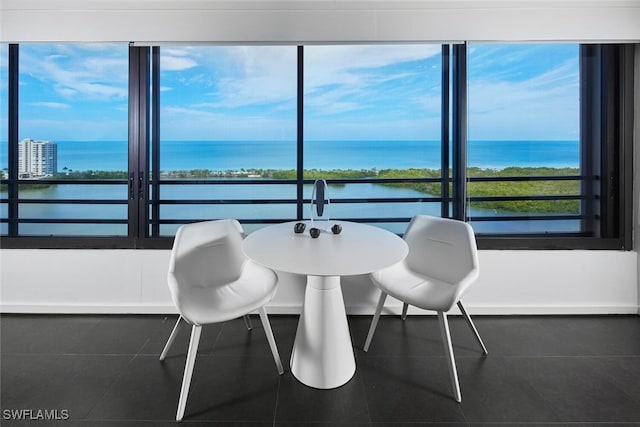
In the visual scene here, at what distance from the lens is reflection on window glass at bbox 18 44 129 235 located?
2637 millimetres

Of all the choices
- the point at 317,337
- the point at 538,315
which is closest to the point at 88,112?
the point at 317,337

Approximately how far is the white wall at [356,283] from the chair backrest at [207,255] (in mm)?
620

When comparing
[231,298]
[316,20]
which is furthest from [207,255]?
[316,20]

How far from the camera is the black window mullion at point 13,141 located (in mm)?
2662

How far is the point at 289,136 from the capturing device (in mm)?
2721

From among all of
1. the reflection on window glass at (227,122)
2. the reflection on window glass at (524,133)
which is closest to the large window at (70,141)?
the reflection on window glass at (227,122)

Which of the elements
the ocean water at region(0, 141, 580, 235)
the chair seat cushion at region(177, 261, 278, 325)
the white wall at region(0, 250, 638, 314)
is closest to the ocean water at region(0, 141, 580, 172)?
the ocean water at region(0, 141, 580, 235)

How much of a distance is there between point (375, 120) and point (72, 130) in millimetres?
2478

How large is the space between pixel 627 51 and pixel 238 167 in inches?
123

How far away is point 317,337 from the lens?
177 cm

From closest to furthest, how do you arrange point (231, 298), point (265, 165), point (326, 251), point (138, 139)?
point (326, 251) → point (231, 298) → point (138, 139) → point (265, 165)

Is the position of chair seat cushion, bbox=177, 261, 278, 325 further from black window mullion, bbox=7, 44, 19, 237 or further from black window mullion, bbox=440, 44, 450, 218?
black window mullion, bbox=7, 44, 19, 237

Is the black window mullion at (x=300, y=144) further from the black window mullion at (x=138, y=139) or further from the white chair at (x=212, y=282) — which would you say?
the black window mullion at (x=138, y=139)

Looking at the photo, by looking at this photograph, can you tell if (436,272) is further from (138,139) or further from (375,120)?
(138,139)
